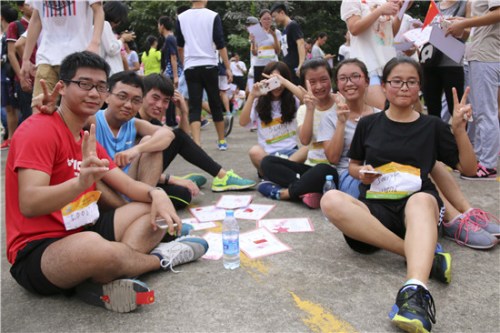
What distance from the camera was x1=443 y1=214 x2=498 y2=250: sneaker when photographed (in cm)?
257

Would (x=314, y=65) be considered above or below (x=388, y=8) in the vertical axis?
below

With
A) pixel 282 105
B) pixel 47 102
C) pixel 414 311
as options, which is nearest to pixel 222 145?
pixel 282 105

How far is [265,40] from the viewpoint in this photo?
678 cm

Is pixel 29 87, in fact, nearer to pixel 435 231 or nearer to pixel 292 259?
pixel 292 259

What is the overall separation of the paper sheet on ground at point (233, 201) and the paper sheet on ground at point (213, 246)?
0.59m

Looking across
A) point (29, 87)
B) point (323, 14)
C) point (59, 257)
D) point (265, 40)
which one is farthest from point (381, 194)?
point (323, 14)

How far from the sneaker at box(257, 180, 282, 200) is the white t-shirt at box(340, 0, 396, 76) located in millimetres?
1354

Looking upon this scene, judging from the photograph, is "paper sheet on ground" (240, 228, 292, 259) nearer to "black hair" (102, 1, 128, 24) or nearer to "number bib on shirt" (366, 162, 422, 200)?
"number bib on shirt" (366, 162, 422, 200)

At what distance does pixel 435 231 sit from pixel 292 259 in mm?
831

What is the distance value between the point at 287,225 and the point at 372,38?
6.41 ft

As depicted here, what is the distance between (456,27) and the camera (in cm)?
372

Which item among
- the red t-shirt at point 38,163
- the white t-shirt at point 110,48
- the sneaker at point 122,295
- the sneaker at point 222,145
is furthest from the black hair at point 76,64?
the sneaker at point 222,145

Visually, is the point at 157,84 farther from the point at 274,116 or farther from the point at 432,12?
the point at 432,12

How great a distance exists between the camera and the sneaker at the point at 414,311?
1.72m
